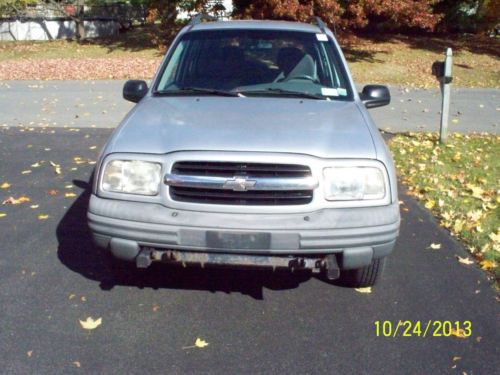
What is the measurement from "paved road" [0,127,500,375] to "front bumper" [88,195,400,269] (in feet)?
1.67

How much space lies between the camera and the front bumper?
3.35 meters

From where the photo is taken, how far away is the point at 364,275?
159 inches

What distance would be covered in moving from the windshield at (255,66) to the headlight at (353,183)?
120cm

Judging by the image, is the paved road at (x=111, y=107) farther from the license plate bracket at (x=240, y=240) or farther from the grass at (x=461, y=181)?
the license plate bracket at (x=240, y=240)

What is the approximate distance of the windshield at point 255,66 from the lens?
4664mm

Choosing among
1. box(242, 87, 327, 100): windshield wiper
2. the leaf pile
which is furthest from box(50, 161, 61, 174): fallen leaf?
the leaf pile

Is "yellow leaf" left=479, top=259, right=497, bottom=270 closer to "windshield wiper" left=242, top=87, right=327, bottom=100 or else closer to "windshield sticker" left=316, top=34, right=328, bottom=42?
"windshield wiper" left=242, top=87, right=327, bottom=100

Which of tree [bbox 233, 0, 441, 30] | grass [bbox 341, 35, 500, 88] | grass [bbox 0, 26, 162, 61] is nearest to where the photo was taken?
grass [bbox 341, 35, 500, 88]

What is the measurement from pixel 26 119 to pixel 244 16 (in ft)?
32.1

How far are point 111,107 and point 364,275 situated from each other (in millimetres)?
9189

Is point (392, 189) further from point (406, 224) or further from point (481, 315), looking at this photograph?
point (406, 224)

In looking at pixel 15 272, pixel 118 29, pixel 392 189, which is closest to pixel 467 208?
pixel 392 189

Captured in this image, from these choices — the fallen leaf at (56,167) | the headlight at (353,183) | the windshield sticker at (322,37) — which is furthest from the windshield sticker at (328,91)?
the fallen leaf at (56,167)

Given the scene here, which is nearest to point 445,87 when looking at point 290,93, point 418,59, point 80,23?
point 290,93
